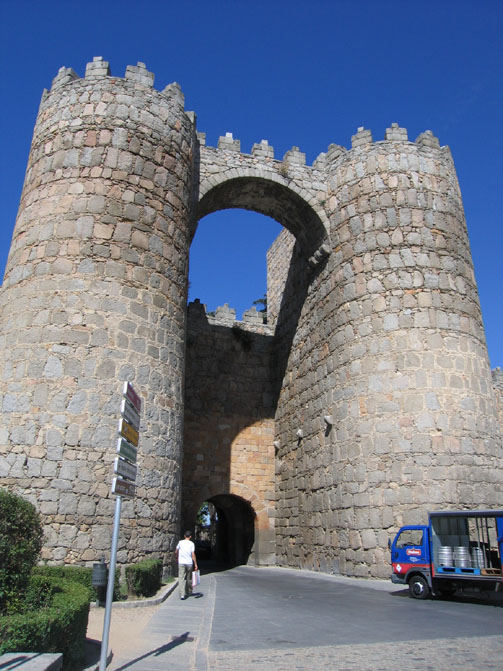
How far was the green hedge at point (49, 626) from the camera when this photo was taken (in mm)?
3736

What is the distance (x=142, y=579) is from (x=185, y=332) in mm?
5540

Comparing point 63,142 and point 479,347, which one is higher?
point 63,142

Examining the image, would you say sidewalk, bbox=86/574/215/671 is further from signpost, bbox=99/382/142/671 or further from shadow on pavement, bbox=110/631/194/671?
signpost, bbox=99/382/142/671

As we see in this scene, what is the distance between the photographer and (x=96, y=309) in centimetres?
1009

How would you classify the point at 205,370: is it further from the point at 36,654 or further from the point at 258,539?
the point at 36,654

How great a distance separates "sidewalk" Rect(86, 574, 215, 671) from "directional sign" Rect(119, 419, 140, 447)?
187 centimetres

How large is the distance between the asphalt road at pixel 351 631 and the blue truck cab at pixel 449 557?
0.29 m

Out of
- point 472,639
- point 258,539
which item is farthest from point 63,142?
point 258,539

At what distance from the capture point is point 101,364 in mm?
9797

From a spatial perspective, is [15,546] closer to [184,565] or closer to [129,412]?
[129,412]

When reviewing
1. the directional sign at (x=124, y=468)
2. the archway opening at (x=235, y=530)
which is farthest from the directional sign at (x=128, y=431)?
the archway opening at (x=235, y=530)

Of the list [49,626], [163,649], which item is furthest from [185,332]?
[49,626]

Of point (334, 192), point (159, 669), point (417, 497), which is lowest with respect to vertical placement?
point (159, 669)

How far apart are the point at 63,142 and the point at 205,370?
875 centimetres
